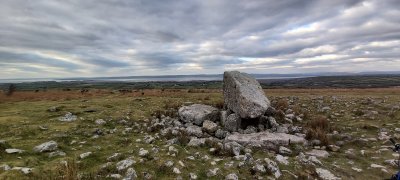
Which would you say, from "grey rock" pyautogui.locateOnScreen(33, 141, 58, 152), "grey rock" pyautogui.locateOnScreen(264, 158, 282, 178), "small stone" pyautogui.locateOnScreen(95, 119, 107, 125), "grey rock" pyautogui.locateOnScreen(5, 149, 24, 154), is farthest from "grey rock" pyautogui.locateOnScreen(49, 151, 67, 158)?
"grey rock" pyautogui.locateOnScreen(264, 158, 282, 178)

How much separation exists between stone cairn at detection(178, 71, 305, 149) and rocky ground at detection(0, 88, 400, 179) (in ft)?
0.44

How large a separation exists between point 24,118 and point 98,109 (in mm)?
5357

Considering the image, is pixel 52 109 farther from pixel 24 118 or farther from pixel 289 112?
pixel 289 112

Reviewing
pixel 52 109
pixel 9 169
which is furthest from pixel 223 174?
pixel 52 109

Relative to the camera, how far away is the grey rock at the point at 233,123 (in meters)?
17.5

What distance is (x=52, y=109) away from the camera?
2273 cm

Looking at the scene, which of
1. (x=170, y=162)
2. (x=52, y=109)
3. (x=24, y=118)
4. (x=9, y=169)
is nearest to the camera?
(x=9, y=169)

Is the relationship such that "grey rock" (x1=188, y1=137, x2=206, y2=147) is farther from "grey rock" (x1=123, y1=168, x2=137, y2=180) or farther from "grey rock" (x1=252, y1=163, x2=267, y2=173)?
"grey rock" (x1=123, y1=168, x2=137, y2=180)

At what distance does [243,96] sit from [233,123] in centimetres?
175

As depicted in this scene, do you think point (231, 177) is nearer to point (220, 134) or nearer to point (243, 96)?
point (220, 134)

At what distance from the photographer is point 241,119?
18.3 meters

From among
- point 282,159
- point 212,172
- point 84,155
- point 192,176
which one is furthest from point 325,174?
point 84,155

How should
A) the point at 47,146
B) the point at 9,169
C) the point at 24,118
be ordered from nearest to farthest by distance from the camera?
1. the point at 9,169
2. the point at 47,146
3. the point at 24,118

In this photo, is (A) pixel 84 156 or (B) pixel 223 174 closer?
(B) pixel 223 174
